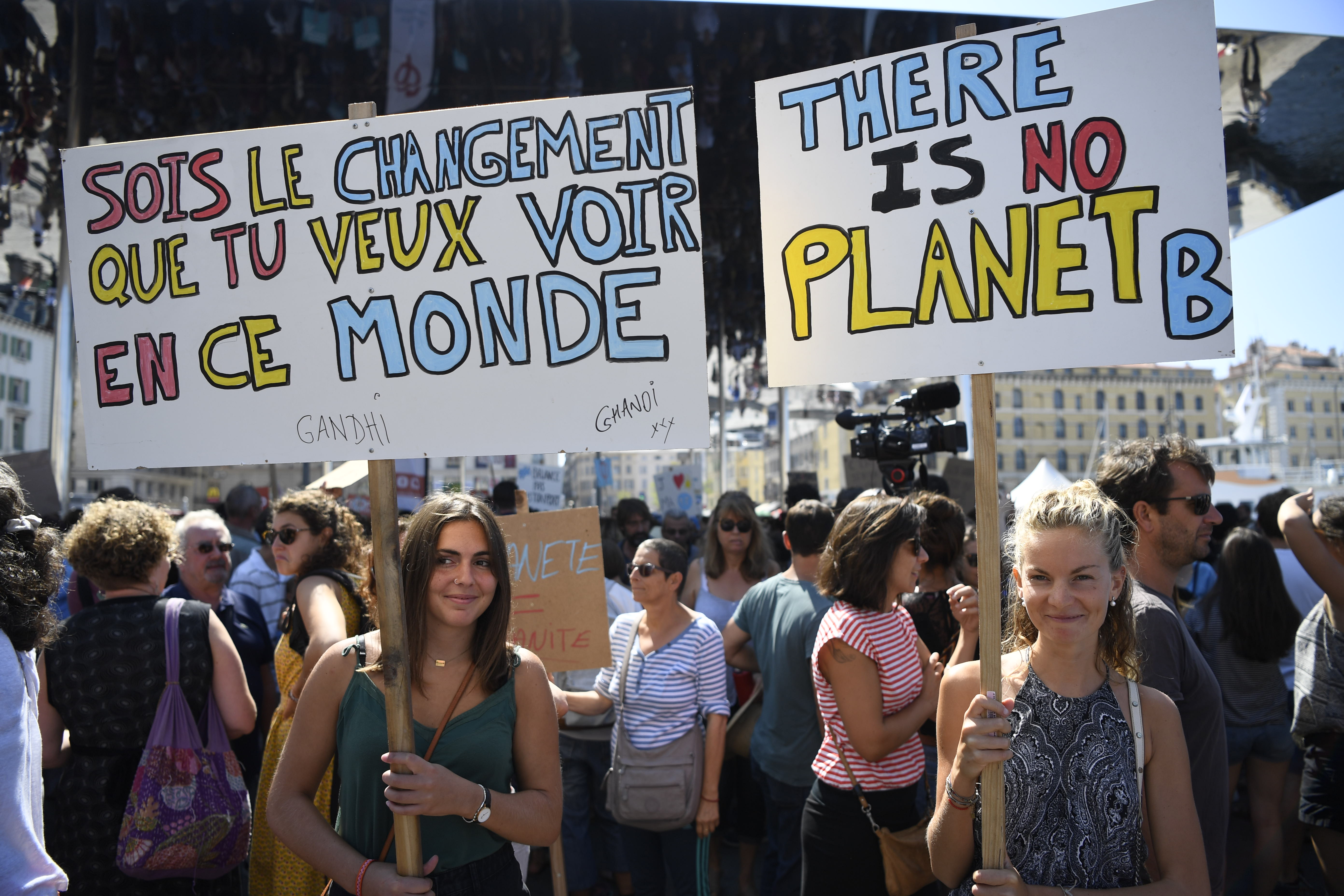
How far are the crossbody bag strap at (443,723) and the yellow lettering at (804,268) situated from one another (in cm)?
110

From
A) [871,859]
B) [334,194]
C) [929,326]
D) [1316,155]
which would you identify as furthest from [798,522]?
[1316,155]

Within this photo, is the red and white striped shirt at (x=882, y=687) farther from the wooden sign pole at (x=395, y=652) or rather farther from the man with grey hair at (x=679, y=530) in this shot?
the man with grey hair at (x=679, y=530)

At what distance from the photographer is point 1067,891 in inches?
71.0

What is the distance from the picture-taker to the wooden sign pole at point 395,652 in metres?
1.86

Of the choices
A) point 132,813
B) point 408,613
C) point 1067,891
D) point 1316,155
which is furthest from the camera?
point 1316,155

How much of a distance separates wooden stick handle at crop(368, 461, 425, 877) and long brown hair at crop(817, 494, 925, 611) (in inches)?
59.3

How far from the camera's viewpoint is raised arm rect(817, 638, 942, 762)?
2.76 meters

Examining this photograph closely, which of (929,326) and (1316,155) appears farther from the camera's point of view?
(1316,155)

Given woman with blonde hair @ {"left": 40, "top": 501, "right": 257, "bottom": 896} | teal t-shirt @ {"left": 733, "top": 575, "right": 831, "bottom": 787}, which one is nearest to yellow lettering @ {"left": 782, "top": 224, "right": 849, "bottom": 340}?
teal t-shirt @ {"left": 733, "top": 575, "right": 831, "bottom": 787}

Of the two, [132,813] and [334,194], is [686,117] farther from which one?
[132,813]

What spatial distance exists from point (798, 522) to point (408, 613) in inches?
86.0

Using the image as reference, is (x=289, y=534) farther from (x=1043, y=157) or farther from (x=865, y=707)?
(x=1043, y=157)

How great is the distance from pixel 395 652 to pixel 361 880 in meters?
0.48

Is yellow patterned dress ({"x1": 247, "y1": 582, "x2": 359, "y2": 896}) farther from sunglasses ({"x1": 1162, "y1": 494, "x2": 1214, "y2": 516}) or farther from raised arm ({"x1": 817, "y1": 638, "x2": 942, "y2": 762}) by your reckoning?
sunglasses ({"x1": 1162, "y1": 494, "x2": 1214, "y2": 516})
